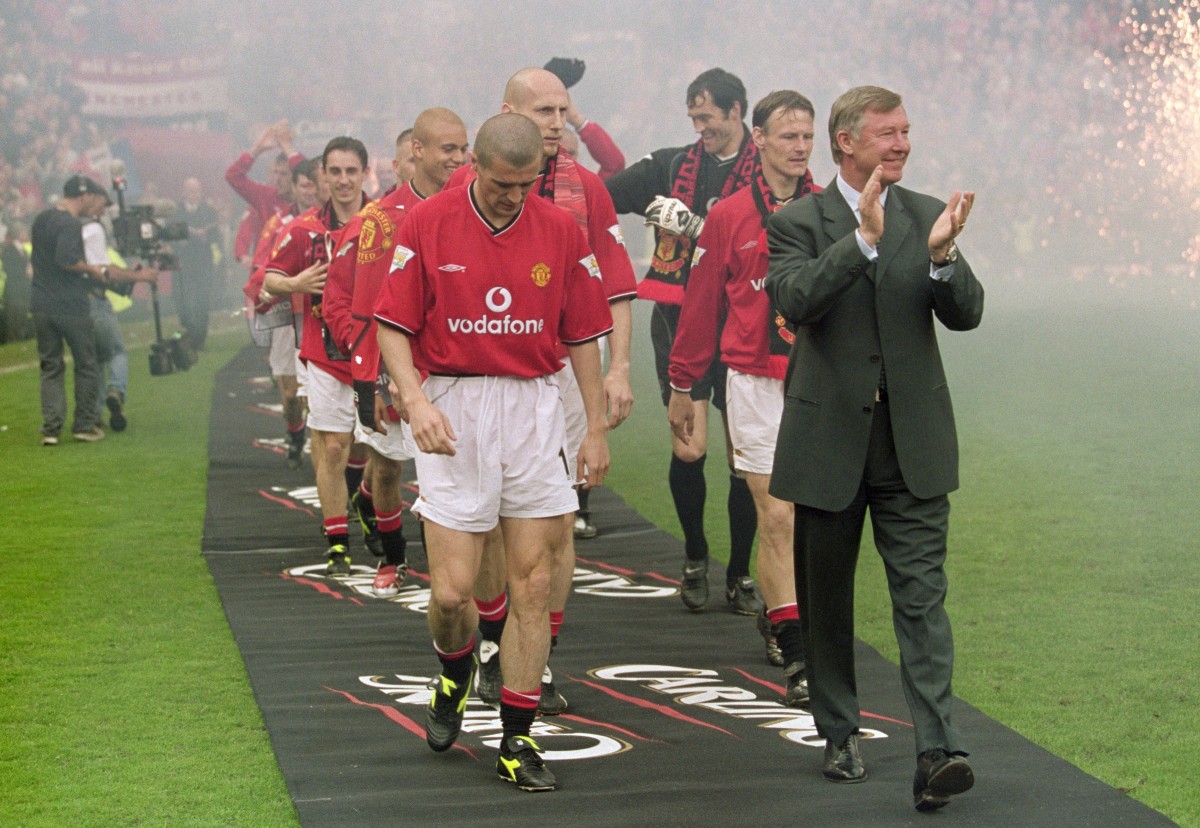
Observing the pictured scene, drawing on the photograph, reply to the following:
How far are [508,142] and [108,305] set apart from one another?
351 inches

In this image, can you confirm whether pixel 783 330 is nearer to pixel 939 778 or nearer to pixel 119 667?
pixel 939 778

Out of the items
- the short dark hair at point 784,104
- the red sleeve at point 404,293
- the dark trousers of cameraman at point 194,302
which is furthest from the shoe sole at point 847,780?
the dark trousers of cameraman at point 194,302

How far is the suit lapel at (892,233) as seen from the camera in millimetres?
4004

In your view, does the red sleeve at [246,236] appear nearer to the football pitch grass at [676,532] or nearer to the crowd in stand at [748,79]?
the football pitch grass at [676,532]

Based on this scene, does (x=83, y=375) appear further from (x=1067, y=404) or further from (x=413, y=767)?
(x=413, y=767)

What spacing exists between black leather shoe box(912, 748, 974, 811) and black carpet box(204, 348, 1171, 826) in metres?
0.05

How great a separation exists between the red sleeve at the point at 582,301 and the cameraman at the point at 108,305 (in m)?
8.00

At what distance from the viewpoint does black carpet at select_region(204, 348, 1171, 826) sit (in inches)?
156

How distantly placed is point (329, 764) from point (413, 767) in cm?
23

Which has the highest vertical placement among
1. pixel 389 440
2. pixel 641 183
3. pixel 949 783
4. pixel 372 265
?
pixel 641 183

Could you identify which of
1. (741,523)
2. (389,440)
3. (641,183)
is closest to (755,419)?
(741,523)

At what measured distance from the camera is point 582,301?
4.42m

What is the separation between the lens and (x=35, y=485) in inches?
380

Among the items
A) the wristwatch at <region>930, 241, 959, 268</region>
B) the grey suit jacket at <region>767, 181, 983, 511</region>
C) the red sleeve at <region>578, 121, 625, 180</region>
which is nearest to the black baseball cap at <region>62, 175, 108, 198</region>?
the red sleeve at <region>578, 121, 625, 180</region>
